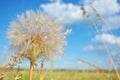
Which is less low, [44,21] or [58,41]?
[44,21]

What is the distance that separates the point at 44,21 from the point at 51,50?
34cm

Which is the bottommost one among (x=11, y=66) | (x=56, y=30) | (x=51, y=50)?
(x=11, y=66)

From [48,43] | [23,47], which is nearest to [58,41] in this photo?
[48,43]

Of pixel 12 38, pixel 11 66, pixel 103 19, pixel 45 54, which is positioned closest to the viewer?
pixel 11 66

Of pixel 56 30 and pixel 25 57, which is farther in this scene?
pixel 56 30

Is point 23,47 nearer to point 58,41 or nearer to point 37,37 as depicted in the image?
point 37,37

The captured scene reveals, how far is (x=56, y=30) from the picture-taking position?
127 inches

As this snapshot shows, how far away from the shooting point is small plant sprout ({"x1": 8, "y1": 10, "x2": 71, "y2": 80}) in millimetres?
2820

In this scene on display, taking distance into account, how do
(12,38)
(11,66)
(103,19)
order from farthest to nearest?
(103,19) → (12,38) → (11,66)

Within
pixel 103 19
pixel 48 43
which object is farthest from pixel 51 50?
pixel 103 19

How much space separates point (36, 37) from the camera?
2.95 meters

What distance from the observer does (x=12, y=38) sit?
3.13 meters

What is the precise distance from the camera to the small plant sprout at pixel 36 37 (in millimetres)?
2820

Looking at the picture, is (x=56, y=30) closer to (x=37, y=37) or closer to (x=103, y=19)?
(x=37, y=37)
